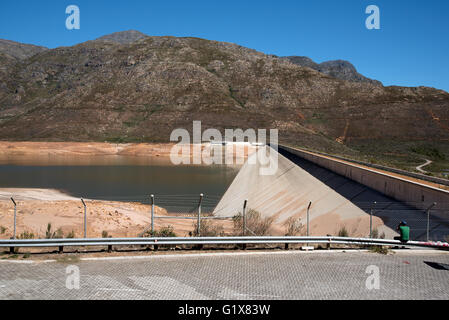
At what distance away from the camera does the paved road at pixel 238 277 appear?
282 inches

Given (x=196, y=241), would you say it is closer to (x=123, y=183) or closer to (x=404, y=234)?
(x=404, y=234)

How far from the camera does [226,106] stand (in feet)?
368

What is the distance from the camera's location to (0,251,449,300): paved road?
7168mm

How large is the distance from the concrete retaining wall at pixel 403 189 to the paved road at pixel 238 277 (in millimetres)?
4353

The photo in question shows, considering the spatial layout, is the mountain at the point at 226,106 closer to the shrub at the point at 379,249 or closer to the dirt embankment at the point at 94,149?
the dirt embankment at the point at 94,149

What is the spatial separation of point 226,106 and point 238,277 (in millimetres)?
105406

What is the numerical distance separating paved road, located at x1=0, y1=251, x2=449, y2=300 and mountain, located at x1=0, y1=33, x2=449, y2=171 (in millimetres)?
62519

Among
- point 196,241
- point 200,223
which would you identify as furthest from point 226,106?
point 196,241

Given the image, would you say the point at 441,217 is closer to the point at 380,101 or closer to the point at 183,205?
the point at 183,205

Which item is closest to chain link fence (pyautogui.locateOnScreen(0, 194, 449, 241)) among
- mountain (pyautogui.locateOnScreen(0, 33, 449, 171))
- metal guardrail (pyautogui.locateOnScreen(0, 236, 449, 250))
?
metal guardrail (pyautogui.locateOnScreen(0, 236, 449, 250))

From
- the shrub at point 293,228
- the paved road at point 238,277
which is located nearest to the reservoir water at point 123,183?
the shrub at point 293,228

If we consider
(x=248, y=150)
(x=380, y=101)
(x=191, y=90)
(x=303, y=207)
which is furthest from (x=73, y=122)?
(x=303, y=207)

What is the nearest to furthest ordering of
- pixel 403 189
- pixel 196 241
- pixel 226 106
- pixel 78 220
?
pixel 196 241 → pixel 403 189 → pixel 78 220 → pixel 226 106

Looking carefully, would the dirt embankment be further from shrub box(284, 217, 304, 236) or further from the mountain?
shrub box(284, 217, 304, 236)
